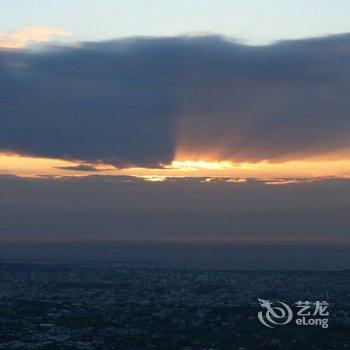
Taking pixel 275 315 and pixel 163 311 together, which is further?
pixel 163 311

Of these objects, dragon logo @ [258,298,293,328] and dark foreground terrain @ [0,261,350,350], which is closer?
dark foreground terrain @ [0,261,350,350]

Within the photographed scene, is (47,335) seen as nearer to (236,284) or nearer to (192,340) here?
(192,340)

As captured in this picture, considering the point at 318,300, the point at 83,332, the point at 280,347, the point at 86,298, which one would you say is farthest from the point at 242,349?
the point at 86,298

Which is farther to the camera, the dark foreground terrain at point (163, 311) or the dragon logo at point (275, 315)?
the dragon logo at point (275, 315)

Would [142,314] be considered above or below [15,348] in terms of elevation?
above
